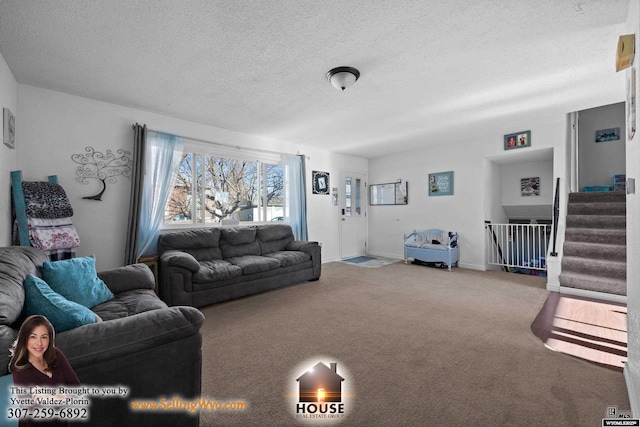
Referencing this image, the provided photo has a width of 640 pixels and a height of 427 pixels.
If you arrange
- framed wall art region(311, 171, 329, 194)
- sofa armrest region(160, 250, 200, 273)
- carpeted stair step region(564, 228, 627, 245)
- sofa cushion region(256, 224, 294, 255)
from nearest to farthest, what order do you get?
sofa armrest region(160, 250, 200, 273)
carpeted stair step region(564, 228, 627, 245)
sofa cushion region(256, 224, 294, 255)
framed wall art region(311, 171, 329, 194)

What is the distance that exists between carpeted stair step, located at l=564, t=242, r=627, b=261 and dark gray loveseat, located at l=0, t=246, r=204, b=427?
5.00 metres

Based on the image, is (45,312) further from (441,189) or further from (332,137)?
(441,189)

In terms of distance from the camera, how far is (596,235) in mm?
4105

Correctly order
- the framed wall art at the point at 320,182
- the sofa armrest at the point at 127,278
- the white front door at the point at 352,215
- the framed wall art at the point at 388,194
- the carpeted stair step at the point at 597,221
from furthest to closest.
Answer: the white front door at the point at 352,215
the framed wall art at the point at 388,194
the framed wall art at the point at 320,182
the carpeted stair step at the point at 597,221
the sofa armrest at the point at 127,278

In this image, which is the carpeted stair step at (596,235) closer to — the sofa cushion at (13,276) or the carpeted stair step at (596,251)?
the carpeted stair step at (596,251)

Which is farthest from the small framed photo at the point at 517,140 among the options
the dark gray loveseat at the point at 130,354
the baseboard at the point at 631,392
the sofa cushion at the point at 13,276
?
the sofa cushion at the point at 13,276

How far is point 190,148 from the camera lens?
428 cm

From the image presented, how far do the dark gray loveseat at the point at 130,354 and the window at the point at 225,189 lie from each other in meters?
2.79

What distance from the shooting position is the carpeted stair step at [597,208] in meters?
4.37

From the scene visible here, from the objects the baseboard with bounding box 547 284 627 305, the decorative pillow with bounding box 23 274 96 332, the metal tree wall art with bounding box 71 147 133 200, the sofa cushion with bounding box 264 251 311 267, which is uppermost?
the metal tree wall art with bounding box 71 147 133 200

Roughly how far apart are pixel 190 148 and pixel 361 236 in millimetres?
4356

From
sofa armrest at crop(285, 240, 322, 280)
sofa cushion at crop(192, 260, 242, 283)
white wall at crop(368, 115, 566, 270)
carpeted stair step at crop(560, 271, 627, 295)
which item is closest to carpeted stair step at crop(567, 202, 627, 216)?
white wall at crop(368, 115, 566, 270)

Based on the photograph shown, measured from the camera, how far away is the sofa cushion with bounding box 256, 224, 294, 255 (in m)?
4.66

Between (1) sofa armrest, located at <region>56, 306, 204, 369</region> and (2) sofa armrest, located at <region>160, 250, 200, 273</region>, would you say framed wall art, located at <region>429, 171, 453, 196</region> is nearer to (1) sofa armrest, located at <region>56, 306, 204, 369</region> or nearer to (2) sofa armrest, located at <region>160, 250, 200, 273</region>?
(2) sofa armrest, located at <region>160, 250, 200, 273</region>
